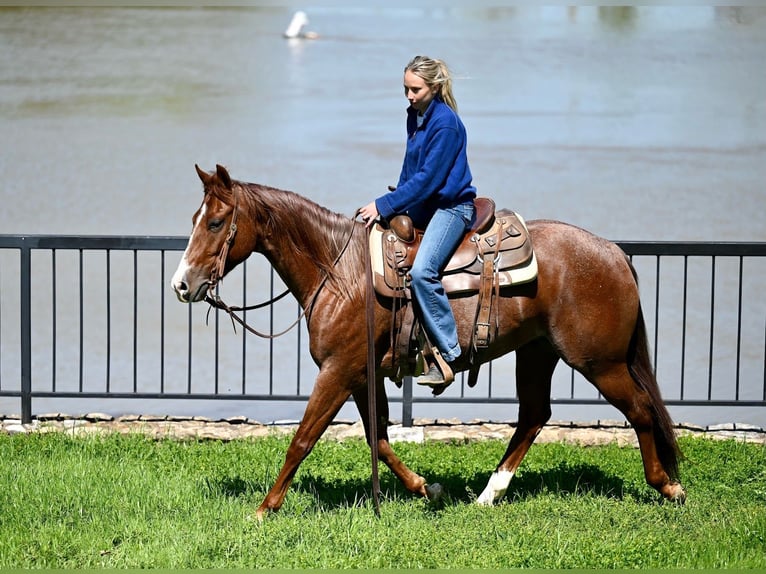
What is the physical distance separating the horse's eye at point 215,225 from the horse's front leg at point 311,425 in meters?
0.91

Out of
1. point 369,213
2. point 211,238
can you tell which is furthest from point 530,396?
point 211,238

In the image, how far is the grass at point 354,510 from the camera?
527 centimetres

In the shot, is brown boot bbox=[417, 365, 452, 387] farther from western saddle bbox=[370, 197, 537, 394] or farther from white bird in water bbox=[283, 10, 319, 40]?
white bird in water bbox=[283, 10, 319, 40]

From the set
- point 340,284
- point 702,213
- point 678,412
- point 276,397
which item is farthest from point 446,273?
point 702,213

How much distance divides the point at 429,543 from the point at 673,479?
1602mm

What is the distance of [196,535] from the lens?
546 centimetres

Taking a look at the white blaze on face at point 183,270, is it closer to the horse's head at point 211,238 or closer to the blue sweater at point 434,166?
the horse's head at point 211,238

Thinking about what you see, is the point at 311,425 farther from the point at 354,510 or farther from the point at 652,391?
the point at 652,391

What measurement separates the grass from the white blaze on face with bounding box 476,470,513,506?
80 mm

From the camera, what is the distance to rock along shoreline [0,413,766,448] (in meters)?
7.67

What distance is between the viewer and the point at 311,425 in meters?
5.73

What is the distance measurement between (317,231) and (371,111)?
1181 centimetres

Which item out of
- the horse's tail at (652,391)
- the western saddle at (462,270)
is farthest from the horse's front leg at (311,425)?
the horse's tail at (652,391)

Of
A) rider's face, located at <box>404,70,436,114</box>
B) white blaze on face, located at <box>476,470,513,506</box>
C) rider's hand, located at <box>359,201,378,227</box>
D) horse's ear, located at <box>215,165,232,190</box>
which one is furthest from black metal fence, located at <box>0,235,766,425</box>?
rider's face, located at <box>404,70,436,114</box>
